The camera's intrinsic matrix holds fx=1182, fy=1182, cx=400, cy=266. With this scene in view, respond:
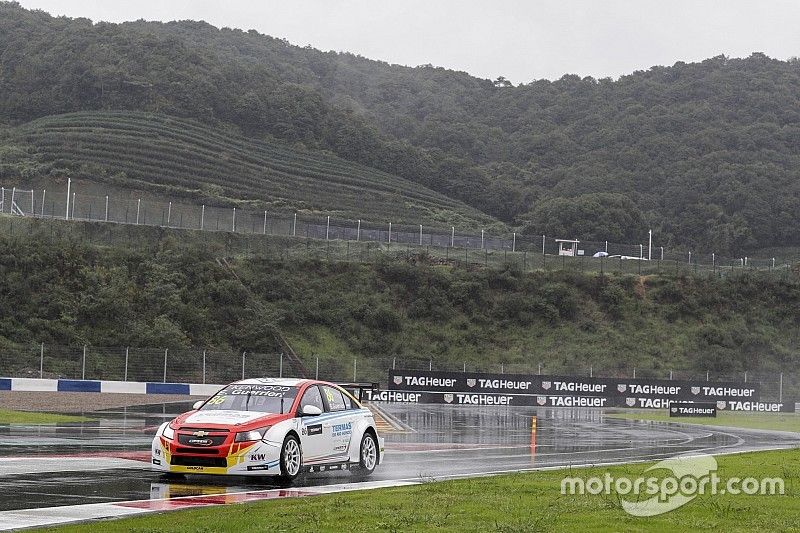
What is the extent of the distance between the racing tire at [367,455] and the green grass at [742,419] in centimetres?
2501

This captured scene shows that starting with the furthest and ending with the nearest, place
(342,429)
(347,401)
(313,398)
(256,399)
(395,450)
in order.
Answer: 1. (395,450)
2. (347,401)
3. (342,429)
4. (313,398)
5. (256,399)

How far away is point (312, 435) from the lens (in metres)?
17.2

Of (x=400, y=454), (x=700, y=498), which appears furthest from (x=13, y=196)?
(x=700, y=498)

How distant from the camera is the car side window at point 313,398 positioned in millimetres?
17578

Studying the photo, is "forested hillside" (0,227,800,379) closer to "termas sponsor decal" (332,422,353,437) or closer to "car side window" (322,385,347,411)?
"car side window" (322,385,347,411)

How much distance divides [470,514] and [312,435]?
532 cm

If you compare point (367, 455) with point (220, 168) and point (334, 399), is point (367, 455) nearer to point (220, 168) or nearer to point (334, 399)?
point (334, 399)

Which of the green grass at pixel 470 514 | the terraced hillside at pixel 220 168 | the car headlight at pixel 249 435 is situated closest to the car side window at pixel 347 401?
the car headlight at pixel 249 435

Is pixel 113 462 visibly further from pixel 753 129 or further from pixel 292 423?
pixel 753 129

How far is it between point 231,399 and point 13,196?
54689mm

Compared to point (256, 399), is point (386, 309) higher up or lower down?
higher up

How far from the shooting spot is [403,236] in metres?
77.3

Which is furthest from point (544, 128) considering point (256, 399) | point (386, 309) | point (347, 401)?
point (256, 399)

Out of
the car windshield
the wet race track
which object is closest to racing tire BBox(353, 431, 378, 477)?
the wet race track
